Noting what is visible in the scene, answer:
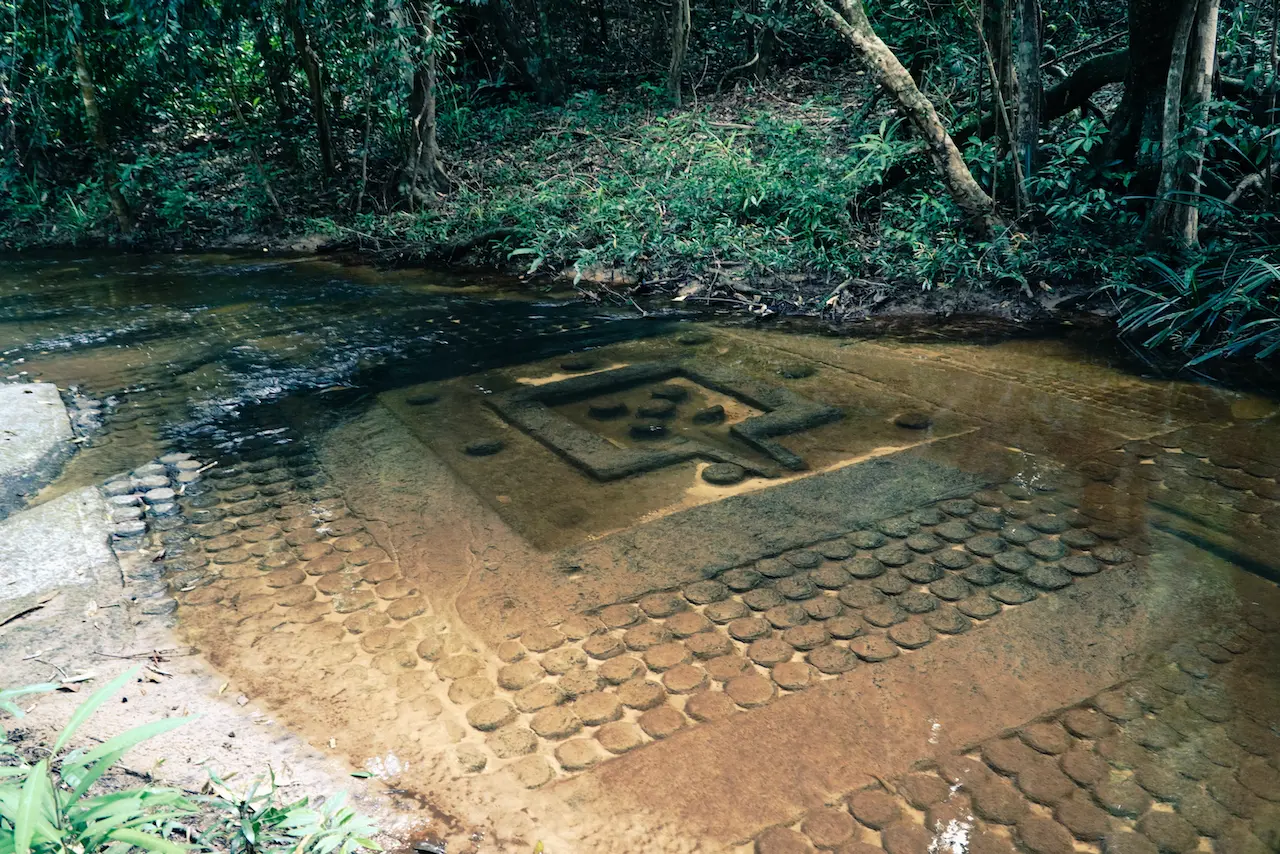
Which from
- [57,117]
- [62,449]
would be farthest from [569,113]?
[62,449]

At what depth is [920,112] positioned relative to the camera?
18.3 ft

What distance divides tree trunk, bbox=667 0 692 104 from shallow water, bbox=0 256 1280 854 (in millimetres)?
5701

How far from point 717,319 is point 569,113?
5.29 meters

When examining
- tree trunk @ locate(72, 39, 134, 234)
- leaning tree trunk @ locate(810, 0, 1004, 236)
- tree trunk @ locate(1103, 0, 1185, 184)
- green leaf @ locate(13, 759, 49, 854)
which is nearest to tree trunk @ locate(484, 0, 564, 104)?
tree trunk @ locate(72, 39, 134, 234)

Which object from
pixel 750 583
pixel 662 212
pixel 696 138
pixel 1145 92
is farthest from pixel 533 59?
pixel 750 583

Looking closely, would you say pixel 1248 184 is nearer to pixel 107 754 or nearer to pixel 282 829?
pixel 282 829

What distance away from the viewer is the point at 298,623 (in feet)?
8.71

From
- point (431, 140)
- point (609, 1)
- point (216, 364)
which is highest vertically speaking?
point (609, 1)

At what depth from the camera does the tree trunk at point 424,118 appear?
7824 millimetres

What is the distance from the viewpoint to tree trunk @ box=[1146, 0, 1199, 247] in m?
4.81

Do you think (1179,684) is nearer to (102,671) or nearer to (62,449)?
(102,671)

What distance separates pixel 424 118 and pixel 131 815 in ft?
25.6

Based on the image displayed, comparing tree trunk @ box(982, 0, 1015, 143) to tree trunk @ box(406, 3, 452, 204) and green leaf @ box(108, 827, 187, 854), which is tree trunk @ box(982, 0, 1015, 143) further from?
green leaf @ box(108, 827, 187, 854)

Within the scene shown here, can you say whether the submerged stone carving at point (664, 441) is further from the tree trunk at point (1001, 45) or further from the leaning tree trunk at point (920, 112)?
the tree trunk at point (1001, 45)
